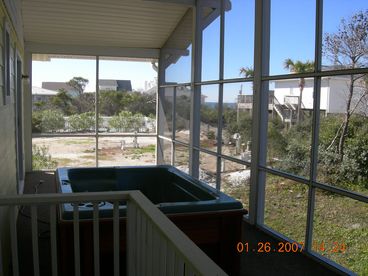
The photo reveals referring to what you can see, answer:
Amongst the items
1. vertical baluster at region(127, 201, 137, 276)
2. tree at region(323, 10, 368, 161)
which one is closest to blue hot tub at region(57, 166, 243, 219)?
tree at region(323, 10, 368, 161)

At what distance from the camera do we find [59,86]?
25.0ft

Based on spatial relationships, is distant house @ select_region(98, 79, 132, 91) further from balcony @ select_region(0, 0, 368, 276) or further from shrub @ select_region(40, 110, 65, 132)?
shrub @ select_region(40, 110, 65, 132)

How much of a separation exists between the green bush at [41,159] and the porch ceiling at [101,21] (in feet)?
6.55

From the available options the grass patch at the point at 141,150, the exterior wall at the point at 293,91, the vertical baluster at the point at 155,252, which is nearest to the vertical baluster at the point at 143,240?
the vertical baluster at the point at 155,252

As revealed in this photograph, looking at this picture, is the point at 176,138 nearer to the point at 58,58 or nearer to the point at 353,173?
the point at 58,58

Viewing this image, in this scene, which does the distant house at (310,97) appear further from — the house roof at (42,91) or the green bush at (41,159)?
the green bush at (41,159)

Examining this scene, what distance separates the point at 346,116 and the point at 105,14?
171 inches

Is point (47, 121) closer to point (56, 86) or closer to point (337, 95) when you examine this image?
point (56, 86)

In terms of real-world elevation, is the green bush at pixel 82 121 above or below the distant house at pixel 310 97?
below

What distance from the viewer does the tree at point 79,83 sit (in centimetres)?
766

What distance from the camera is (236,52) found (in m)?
4.79

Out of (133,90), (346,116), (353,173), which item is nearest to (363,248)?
(353,173)

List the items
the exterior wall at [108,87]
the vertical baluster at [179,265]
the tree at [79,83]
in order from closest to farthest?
the vertical baluster at [179,265] < the tree at [79,83] < the exterior wall at [108,87]

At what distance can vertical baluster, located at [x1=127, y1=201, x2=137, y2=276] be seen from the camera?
181cm
